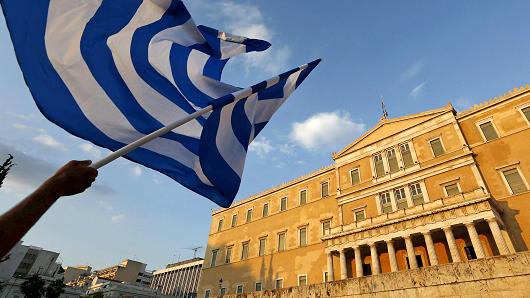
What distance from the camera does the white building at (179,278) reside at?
118m

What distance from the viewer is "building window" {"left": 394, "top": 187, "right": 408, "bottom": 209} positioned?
24.2 m

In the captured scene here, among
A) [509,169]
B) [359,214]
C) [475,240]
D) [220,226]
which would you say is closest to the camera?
[475,240]

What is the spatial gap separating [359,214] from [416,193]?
16.6 feet

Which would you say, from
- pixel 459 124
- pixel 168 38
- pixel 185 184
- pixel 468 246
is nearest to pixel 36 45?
pixel 168 38

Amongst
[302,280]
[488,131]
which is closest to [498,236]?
[488,131]

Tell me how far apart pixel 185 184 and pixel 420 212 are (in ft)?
65.7

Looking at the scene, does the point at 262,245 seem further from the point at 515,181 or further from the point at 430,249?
the point at 515,181

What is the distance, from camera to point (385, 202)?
25469 millimetres

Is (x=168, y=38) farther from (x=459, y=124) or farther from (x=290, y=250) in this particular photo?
(x=290, y=250)

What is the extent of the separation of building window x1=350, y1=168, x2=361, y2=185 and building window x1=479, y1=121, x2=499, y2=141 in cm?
1011

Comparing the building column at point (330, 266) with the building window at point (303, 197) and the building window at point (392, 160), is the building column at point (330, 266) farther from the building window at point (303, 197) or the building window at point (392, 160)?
the building window at point (392, 160)

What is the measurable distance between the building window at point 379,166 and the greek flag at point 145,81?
23.1 meters

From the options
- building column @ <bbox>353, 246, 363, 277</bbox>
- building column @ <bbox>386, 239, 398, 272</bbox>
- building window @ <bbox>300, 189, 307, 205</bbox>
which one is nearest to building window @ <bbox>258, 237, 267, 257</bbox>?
building window @ <bbox>300, 189, 307, 205</bbox>

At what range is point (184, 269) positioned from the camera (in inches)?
4924
